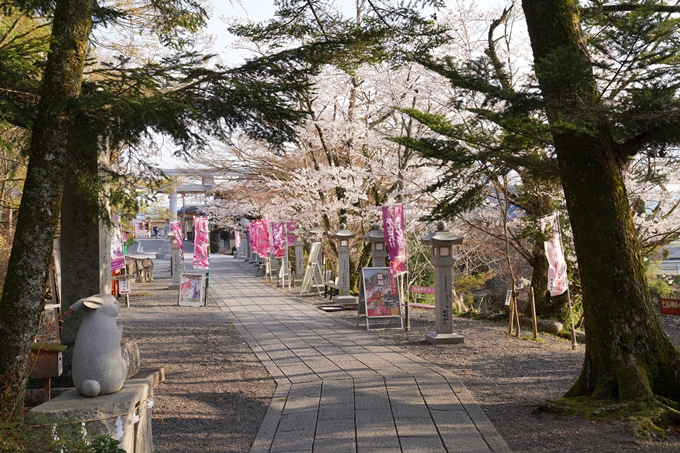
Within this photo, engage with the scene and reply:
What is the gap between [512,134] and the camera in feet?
20.4

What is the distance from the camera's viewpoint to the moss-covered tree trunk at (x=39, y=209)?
4.34 m

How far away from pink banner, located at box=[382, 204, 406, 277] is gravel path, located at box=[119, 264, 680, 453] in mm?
1374

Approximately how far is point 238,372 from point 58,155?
406 centimetres

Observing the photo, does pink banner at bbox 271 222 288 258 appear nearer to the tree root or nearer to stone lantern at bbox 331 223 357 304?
stone lantern at bbox 331 223 357 304

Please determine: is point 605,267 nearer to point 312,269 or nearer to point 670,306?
point 670,306

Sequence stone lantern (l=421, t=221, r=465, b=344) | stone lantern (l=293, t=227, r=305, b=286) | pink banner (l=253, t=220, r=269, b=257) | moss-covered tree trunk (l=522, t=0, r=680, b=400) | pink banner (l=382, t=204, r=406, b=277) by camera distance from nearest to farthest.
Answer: moss-covered tree trunk (l=522, t=0, r=680, b=400)
stone lantern (l=421, t=221, r=465, b=344)
pink banner (l=382, t=204, r=406, b=277)
stone lantern (l=293, t=227, r=305, b=286)
pink banner (l=253, t=220, r=269, b=257)

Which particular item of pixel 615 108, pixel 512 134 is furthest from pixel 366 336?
pixel 615 108

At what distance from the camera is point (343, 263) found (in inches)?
607

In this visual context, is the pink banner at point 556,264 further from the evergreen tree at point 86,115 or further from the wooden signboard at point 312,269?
the wooden signboard at point 312,269

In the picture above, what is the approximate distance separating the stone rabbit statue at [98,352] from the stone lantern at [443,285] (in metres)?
6.49

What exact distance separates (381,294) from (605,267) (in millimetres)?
6324

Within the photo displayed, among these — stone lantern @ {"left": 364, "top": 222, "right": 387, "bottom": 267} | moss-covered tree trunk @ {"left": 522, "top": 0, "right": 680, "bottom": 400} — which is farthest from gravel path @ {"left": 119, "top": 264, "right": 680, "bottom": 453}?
stone lantern @ {"left": 364, "top": 222, "right": 387, "bottom": 267}

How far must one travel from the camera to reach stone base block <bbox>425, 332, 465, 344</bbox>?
9.60 metres

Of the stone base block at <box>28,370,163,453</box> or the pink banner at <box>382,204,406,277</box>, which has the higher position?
the pink banner at <box>382,204,406,277</box>
